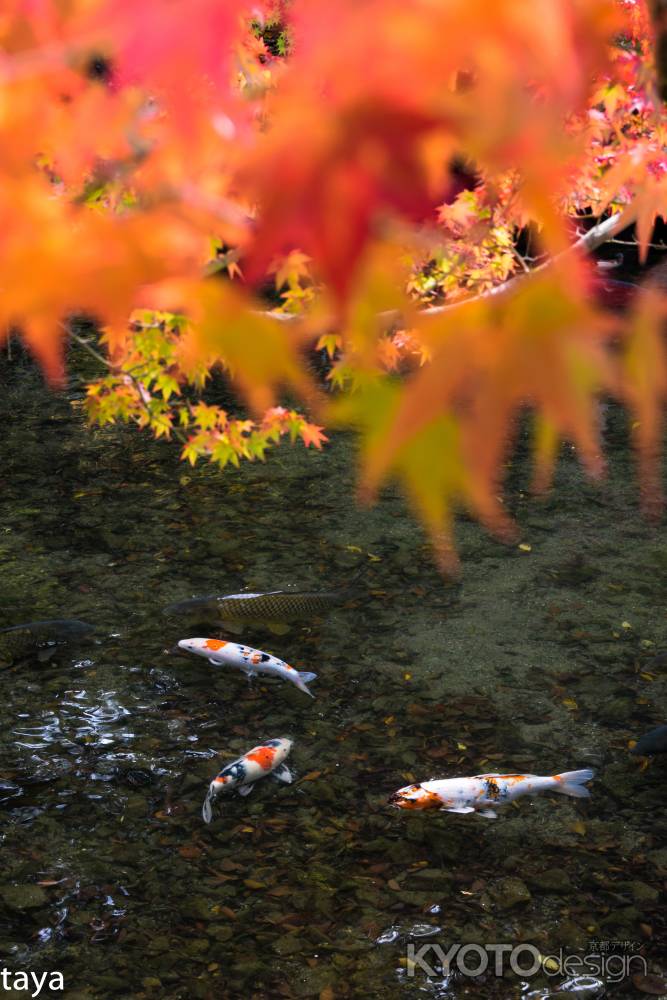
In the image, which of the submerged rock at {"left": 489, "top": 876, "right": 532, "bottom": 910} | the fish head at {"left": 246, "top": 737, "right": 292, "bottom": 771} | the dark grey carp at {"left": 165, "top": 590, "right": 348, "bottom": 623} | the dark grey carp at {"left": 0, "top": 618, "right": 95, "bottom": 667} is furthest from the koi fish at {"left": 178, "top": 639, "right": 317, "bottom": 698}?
the submerged rock at {"left": 489, "top": 876, "right": 532, "bottom": 910}

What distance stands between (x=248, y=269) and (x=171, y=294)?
0.11m

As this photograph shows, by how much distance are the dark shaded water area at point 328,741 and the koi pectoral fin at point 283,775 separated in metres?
0.03

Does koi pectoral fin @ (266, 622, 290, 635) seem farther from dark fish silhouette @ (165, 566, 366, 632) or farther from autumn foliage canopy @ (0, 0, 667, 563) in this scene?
autumn foliage canopy @ (0, 0, 667, 563)

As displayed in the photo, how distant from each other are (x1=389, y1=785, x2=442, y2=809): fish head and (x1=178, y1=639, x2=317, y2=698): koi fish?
1.06 m

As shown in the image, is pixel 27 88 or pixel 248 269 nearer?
pixel 248 269

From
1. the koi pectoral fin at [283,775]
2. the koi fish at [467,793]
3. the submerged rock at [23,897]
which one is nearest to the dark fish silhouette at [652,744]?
the koi fish at [467,793]

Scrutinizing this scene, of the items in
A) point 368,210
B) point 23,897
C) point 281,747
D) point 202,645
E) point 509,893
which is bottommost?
point 509,893

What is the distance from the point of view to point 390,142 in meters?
0.99

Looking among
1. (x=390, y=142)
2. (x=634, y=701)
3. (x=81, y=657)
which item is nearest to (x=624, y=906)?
(x=634, y=701)

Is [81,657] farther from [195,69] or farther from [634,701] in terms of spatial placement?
[195,69]

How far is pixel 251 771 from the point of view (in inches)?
167

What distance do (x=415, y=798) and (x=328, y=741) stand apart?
739 millimetres

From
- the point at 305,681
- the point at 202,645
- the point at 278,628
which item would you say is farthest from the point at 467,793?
the point at 278,628

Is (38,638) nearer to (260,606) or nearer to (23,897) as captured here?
(260,606)
